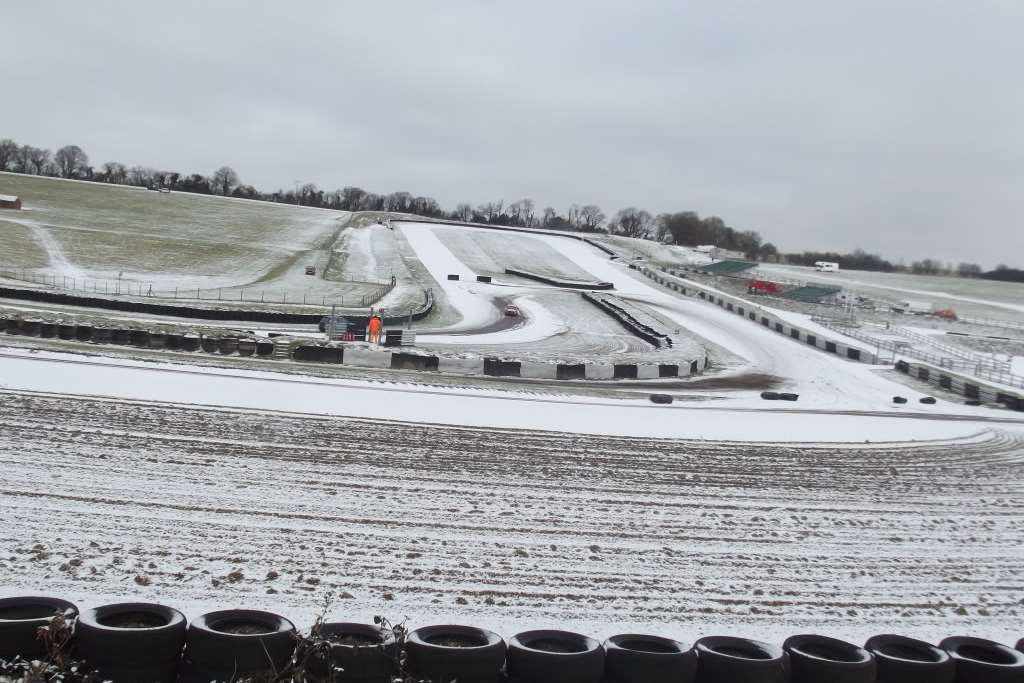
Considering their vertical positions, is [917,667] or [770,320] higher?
[770,320]

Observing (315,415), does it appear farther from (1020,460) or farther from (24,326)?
(1020,460)

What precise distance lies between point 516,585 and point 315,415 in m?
9.70

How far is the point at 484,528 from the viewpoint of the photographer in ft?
40.4

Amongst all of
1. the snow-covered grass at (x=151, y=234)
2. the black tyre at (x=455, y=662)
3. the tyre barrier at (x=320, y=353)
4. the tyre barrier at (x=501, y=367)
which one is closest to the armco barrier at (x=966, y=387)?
the tyre barrier at (x=501, y=367)

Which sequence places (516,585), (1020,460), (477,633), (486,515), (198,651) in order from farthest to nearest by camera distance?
(1020,460)
(486,515)
(516,585)
(477,633)
(198,651)

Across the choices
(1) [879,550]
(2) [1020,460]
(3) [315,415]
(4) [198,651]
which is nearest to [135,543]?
(4) [198,651]

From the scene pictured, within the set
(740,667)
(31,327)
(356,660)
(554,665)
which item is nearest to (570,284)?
(31,327)

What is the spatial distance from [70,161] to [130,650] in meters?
216

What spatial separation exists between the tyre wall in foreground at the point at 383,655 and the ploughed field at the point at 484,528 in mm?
1148

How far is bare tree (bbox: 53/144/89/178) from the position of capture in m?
188

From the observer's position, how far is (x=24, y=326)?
2783 cm

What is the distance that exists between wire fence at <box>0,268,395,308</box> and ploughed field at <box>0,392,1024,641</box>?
1192 inches

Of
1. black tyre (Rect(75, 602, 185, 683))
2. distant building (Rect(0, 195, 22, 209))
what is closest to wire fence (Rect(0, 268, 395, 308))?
black tyre (Rect(75, 602, 185, 683))

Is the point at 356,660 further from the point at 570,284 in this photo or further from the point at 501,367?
the point at 570,284
